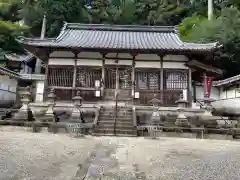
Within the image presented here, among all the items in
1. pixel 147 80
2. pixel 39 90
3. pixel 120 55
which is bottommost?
pixel 39 90

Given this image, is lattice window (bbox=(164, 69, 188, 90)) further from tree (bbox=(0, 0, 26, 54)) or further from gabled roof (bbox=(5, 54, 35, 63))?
tree (bbox=(0, 0, 26, 54))

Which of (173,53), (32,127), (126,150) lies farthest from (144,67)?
(126,150)

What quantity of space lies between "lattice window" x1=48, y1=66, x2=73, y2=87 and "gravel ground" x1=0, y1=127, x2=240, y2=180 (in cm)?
941

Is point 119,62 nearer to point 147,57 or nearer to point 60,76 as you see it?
point 147,57

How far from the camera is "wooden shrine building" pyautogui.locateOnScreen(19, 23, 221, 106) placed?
17969mm

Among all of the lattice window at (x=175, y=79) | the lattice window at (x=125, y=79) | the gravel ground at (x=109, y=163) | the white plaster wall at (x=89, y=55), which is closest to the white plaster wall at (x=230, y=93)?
the lattice window at (x=175, y=79)

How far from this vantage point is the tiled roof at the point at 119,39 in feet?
57.2

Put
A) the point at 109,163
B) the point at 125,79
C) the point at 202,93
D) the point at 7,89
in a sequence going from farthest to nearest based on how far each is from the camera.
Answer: the point at 7,89 → the point at 202,93 → the point at 125,79 → the point at 109,163

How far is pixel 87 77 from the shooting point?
18703 millimetres

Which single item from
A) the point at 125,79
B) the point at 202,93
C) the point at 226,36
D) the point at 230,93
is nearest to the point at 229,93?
the point at 230,93

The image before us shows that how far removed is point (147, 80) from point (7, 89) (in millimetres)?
12682

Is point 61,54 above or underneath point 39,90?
above

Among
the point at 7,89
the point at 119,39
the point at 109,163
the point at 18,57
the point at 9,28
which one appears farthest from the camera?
the point at 18,57

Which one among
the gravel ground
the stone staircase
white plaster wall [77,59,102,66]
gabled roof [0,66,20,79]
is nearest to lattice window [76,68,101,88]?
white plaster wall [77,59,102,66]
